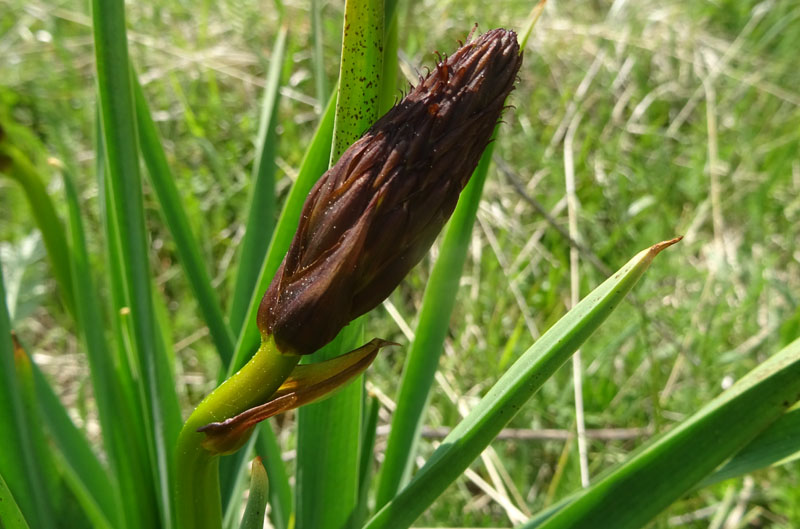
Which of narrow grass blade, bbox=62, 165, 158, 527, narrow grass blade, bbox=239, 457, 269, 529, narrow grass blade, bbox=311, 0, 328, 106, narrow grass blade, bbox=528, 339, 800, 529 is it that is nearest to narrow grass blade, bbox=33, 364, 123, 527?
narrow grass blade, bbox=62, 165, 158, 527

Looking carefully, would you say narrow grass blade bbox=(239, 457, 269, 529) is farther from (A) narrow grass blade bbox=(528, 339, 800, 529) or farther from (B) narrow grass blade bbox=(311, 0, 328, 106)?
(B) narrow grass blade bbox=(311, 0, 328, 106)

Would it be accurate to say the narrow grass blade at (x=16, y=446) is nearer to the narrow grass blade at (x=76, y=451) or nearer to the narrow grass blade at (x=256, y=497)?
the narrow grass blade at (x=76, y=451)

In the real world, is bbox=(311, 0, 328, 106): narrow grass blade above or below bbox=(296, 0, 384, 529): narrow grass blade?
above

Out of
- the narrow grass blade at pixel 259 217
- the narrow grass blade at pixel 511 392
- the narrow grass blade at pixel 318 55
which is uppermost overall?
the narrow grass blade at pixel 318 55

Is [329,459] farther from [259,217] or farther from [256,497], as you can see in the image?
[259,217]

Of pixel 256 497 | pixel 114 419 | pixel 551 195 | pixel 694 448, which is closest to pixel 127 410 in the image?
pixel 114 419

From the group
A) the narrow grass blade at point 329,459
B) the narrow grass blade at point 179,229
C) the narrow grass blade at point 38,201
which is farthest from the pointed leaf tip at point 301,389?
the narrow grass blade at point 38,201
